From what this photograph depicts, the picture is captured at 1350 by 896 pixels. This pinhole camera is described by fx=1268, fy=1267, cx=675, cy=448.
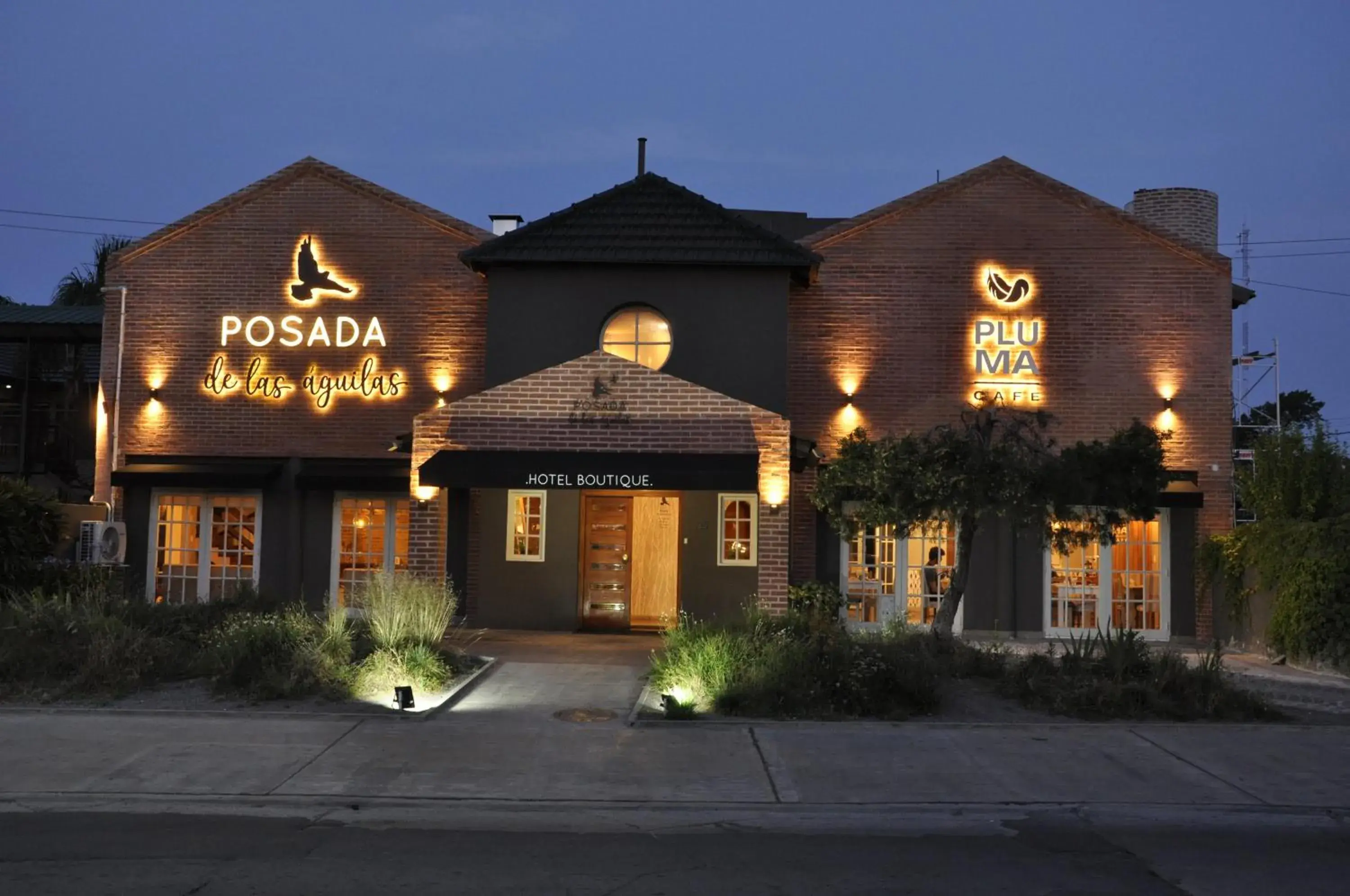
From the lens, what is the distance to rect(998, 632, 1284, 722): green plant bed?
40.7 feet

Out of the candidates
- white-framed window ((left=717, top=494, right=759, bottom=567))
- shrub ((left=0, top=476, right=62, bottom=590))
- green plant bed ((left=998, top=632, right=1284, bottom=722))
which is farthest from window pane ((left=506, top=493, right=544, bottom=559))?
green plant bed ((left=998, top=632, right=1284, bottom=722))

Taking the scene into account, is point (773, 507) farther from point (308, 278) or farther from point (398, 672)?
point (308, 278)

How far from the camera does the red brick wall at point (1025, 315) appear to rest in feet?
63.9

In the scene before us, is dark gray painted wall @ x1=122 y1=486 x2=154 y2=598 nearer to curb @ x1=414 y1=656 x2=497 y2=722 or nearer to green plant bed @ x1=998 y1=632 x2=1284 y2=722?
curb @ x1=414 y1=656 x2=497 y2=722

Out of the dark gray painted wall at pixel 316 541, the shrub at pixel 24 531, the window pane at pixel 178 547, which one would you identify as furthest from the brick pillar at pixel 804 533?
the shrub at pixel 24 531

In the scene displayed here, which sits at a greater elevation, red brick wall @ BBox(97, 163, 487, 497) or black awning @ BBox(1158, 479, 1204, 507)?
red brick wall @ BBox(97, 163, 487, 497)

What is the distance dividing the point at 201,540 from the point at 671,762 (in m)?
12.5

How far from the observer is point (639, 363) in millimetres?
18531

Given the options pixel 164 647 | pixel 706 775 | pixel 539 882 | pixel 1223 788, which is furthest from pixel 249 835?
pixel 1223 788

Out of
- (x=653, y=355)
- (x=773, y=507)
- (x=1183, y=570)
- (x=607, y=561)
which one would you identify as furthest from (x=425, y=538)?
(x=1183, y=570)

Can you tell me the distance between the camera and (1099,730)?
1186 centimetres

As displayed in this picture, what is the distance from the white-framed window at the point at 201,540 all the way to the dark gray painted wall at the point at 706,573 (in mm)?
6883

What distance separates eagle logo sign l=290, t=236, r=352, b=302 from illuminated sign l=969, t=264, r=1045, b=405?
1016cm

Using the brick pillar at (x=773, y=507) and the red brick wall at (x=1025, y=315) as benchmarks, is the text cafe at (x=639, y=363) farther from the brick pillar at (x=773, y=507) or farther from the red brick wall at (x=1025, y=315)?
the brick pillar at (x=773, y=507)
